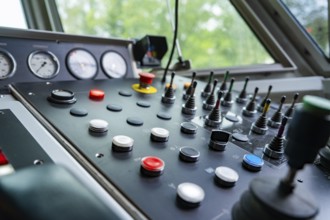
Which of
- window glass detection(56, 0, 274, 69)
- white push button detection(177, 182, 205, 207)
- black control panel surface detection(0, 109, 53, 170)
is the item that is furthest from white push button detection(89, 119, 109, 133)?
window glass detection(56, 0, 274, 69)

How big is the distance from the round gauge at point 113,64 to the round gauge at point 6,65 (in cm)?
30

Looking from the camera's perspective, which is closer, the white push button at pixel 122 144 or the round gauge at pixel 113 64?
the white push button at pixel 122 144

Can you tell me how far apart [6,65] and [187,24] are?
334 centimetres

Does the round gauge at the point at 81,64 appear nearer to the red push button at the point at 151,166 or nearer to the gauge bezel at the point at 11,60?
the gauge bezel at the point at 11,60

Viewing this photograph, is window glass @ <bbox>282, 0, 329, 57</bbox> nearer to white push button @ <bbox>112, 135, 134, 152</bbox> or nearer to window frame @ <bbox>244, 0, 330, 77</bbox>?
window frame @ <bbox>244, 0, 330, 77</bbox>

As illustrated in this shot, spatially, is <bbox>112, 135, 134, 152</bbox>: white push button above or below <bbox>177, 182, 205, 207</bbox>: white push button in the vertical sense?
above

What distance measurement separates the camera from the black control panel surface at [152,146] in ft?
1.54

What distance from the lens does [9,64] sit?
83 centimetres

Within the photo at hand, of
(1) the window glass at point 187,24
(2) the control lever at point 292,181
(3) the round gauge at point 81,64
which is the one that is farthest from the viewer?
(1) the window glass at point 187,24

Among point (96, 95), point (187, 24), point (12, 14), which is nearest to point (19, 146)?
point (96, 95)

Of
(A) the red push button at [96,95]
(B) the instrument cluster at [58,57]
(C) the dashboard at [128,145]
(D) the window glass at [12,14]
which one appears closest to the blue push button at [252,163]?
(C) the dashboard at [128,145]

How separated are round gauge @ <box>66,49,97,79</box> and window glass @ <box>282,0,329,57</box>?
1.76 m

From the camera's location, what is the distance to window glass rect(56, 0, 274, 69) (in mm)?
2600

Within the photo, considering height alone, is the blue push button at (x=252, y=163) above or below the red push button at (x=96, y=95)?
below
